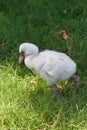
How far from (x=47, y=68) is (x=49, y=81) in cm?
16

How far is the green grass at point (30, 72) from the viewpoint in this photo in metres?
3.87

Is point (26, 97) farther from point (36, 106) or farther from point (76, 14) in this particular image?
point (76, 14)

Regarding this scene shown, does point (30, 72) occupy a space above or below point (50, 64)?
below

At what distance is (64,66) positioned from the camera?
3898mm

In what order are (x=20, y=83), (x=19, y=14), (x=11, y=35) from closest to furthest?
(x=20, y=83), (x=11, y=35), (x=19, y=14)

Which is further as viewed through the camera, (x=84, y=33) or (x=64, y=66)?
(x=84, y=33)

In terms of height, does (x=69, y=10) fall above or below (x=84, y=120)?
above

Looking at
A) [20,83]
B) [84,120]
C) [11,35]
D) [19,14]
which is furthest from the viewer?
[19,14]

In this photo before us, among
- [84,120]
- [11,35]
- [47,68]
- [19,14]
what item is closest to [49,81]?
[47,68]

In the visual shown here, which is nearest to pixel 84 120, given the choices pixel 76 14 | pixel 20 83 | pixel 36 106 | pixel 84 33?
pixel 36 106

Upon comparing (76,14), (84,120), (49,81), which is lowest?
(84,120)

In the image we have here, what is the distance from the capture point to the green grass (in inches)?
152

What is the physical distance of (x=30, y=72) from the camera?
15.0 feet

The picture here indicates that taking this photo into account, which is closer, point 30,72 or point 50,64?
point 50,64
